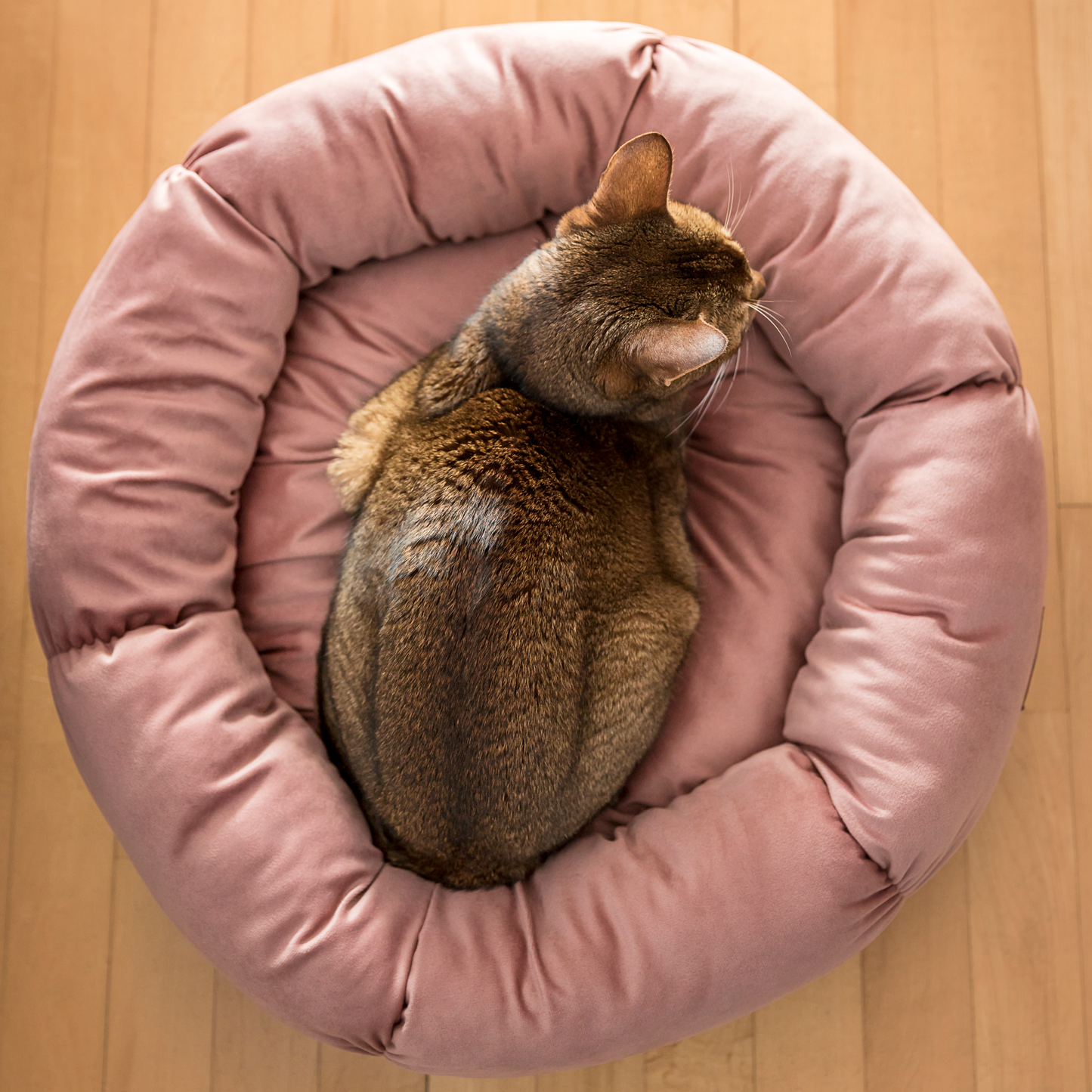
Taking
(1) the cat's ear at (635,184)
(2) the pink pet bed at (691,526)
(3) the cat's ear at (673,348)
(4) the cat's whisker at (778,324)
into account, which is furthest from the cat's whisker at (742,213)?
(3) the cat's ear at (673,348)

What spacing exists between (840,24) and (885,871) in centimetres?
155

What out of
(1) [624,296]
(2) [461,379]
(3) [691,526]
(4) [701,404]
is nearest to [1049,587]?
(3) [691,526]

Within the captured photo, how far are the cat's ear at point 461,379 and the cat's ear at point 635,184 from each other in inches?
9.6

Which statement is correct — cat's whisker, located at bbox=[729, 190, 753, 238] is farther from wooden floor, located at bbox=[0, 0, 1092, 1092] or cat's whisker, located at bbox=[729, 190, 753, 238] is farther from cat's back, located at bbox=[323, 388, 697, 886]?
wooden floor, located at bbox=[0, 0, 1092, 1092]

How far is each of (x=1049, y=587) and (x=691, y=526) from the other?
69 centimetres

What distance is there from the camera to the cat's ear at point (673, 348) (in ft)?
Answer: 3.56

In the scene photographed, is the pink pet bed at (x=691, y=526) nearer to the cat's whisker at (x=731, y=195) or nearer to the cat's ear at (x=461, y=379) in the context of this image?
the cat's whisker at (x=731, y=195)

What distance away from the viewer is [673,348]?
3.67 feet

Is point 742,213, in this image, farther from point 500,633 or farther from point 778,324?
point 500,633

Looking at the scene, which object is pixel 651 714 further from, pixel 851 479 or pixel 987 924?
pixel 987 924

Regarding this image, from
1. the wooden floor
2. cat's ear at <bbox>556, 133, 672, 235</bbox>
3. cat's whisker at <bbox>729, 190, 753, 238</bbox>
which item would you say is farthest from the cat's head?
the wooden floor

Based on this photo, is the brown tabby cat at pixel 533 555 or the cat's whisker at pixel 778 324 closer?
the brown tabby cat at pixel 533 555

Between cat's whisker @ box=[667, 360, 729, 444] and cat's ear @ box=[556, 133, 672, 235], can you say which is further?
cat's whisker @ box=[667, 360, 729, 444]

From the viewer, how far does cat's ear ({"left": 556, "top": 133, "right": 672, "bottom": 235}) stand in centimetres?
118
